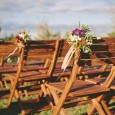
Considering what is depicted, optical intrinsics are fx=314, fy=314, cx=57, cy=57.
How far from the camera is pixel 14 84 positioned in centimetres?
469


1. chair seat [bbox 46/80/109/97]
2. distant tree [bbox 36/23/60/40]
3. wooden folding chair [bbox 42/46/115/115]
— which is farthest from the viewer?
distant tree [bbox 36/23/60/40]

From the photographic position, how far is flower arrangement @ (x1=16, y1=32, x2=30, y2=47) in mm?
4168

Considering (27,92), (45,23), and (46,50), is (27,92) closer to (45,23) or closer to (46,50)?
(46,50)

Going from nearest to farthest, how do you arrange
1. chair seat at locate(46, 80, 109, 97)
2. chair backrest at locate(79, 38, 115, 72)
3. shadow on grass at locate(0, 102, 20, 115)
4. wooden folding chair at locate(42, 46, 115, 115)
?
chair backrest at locate(79, 38, 115, 72) → wooden folding chair at locate(42, 46, 115, 115) → chair seat at locate(46, 80, 109, 97) → shadow on grass at locate(0, 102, 20, 115)

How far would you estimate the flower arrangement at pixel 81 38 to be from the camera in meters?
3.28

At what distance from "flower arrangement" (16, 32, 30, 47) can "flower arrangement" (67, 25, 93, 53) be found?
0.94 metres

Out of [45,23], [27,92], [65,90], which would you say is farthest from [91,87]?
[45,23]

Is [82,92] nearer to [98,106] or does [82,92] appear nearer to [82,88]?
[82,88]

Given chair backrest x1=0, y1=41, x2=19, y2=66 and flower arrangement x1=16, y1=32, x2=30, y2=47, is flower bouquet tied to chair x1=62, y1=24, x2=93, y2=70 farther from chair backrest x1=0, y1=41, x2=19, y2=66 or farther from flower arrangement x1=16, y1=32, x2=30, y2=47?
chair backrest x1=0, y1=41, x2=19, y2=66

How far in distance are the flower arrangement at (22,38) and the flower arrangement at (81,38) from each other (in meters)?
0.94

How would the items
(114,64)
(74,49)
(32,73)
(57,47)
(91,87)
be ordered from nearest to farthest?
(74,49), (114,64), (91,87), (57,47), (32,73)

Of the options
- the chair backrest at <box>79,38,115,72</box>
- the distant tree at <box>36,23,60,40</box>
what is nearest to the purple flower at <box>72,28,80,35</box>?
the chair backrest at <box>79,38,115,72</box>

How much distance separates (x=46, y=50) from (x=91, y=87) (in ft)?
3.03

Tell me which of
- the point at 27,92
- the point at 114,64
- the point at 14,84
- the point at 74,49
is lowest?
the point at 27,92
